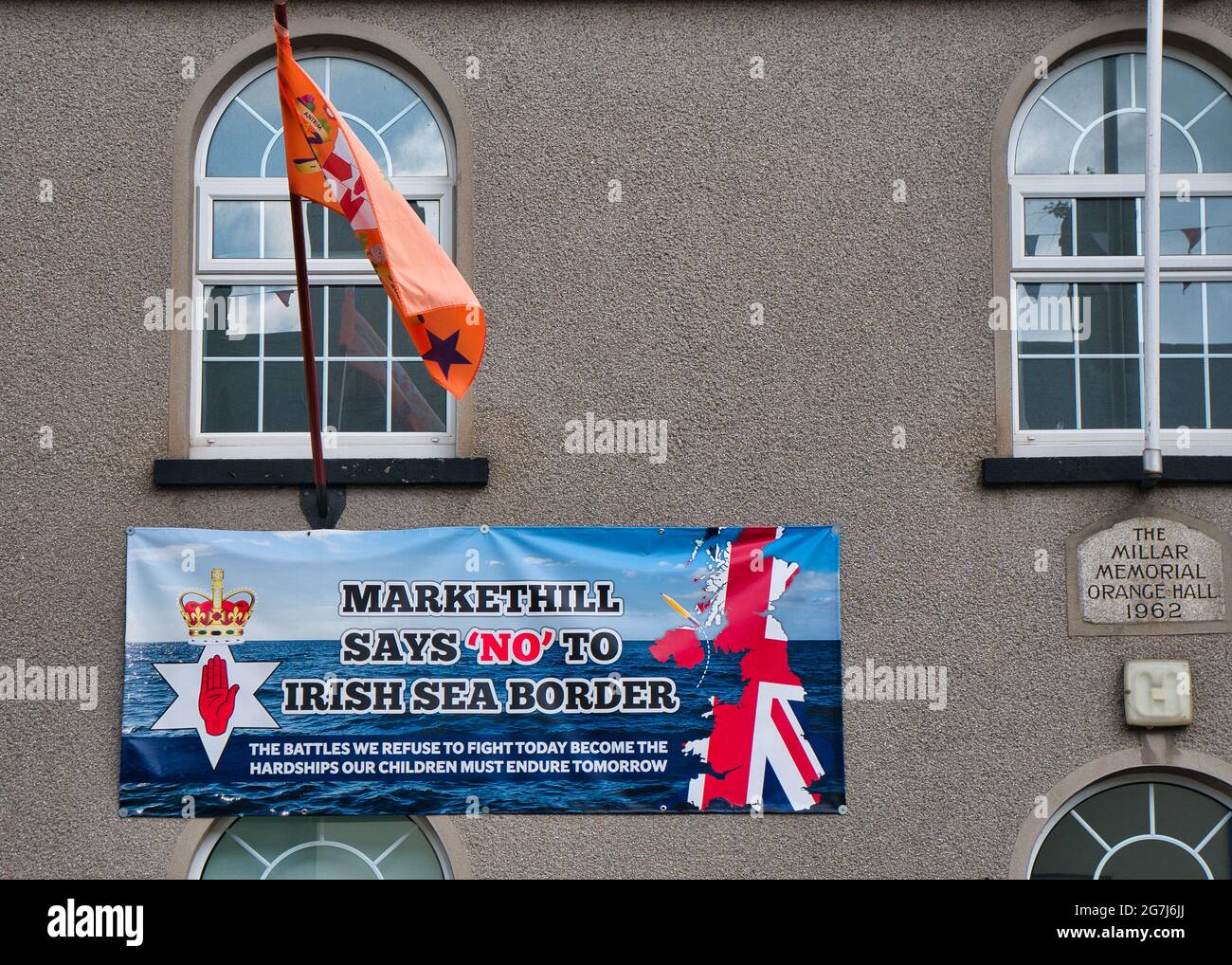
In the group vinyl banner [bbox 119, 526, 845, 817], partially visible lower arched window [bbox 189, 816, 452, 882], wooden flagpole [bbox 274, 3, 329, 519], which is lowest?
partially visible lower arched window [bbox 189, 816, 452, 882]

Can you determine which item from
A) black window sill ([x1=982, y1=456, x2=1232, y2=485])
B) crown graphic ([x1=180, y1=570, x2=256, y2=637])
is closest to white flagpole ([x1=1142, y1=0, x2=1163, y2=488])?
black window sill ([x1=982, y1=456, x2=1232, y2=485])

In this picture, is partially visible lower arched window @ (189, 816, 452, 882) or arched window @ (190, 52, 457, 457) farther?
arched window @ (190, 52, 457, 457)

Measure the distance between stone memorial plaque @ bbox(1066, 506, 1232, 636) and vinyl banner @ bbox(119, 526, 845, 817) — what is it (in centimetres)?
108

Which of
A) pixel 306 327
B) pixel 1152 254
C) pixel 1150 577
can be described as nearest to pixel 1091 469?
pixel 1150 577

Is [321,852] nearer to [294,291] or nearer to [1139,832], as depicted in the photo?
[294,291]

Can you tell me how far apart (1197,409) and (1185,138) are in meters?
1.25

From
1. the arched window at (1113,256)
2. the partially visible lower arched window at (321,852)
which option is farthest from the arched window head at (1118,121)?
the partially visible lower arched window at (321,852)

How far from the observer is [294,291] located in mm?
5973

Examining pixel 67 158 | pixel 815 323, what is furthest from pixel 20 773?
pixel 815 323

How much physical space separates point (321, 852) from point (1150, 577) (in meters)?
3.75

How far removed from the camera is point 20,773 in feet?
18.3

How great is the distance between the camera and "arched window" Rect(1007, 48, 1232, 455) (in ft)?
19.4

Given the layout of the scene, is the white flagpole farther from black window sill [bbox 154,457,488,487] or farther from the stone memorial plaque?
black window sill [bbox 154,457,488,487]

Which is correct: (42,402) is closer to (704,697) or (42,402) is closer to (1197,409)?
(704,697)
